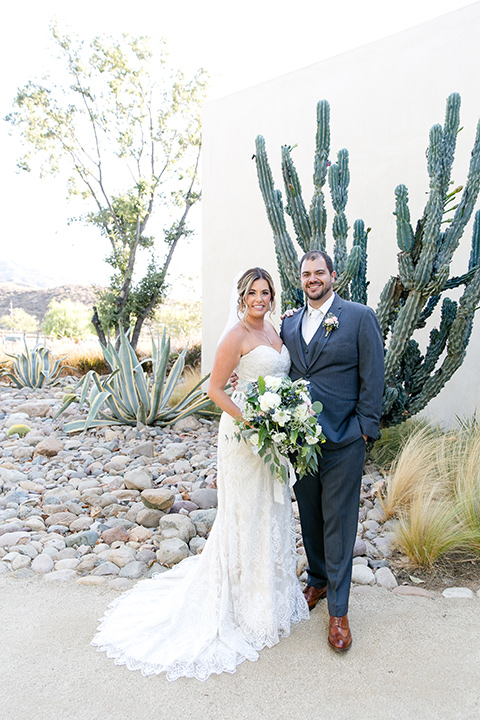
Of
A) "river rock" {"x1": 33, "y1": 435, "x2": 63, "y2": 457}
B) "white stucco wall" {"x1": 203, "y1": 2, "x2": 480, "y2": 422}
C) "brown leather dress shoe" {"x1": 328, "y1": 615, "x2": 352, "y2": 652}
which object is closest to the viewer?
"brown leather dress shoe" {"x1": 328, "y1": 615, "x2": 352, "y2": 652}

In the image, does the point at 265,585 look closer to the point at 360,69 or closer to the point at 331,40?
the point at 360,69

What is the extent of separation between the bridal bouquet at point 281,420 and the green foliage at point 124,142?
36.3 feet

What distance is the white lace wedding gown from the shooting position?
9.07ft

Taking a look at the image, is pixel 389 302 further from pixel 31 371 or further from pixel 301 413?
pixel 31 371

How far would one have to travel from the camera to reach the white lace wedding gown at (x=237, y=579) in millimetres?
2764

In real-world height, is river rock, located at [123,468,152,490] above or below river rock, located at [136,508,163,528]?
above

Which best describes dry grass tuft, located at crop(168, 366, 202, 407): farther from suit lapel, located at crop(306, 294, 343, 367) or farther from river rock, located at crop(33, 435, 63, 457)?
suit lapel, located at crop(306, 294, 343, 367)

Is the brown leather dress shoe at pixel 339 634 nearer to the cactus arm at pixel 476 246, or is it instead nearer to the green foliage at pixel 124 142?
the cactus arm at pixel 476 246

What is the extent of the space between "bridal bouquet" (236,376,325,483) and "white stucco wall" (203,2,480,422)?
4.46 m

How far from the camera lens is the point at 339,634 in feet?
8.95

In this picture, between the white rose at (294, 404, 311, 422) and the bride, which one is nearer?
the white rose at (294, 404, 311, 422)

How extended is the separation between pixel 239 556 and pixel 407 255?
2975mm

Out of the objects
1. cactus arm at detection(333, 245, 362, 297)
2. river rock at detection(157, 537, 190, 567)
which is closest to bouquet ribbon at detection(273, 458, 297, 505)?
river rock at detection(157, 537, 190, 567)

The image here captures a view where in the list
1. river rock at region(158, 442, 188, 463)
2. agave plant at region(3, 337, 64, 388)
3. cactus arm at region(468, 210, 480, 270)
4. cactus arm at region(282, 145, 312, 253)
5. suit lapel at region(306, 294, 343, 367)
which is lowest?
river rock at region(158, 442, 188, 463)
